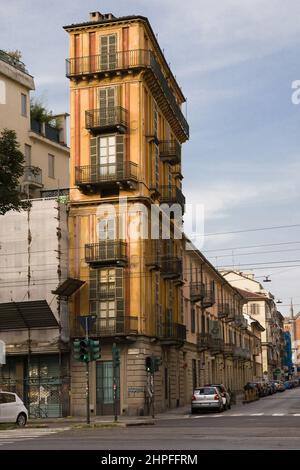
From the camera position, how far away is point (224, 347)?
246ft

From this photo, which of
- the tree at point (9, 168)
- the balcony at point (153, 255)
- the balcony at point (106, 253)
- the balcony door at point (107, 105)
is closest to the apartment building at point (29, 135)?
the balcony door at point (107, 105)

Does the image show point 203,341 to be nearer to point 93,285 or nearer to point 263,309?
point 93,285

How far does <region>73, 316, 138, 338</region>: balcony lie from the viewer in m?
42.8

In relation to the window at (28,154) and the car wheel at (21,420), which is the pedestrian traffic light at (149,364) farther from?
the window at (28,154)

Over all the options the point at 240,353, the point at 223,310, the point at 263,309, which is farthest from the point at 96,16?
the point at 263,309

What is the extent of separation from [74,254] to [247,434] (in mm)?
23998

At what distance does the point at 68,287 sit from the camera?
141 ft

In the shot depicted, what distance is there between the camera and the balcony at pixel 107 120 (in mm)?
44844

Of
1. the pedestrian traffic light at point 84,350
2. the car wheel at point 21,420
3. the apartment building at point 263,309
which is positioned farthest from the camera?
the apartment building at point 263,309

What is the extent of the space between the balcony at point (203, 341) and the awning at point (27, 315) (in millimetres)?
20234

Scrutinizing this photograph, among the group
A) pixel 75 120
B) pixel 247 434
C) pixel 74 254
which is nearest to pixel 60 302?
pixel 74 254

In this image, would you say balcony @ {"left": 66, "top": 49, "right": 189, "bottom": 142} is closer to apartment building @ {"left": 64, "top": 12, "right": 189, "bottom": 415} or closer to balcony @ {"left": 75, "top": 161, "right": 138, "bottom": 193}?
apartment building @ {"left": 64, "top": 12, "right": 189, "bottom": 415}

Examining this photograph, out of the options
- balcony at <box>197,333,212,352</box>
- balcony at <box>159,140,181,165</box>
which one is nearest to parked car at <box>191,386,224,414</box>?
balcony at <box>159,140,181,165</box>
